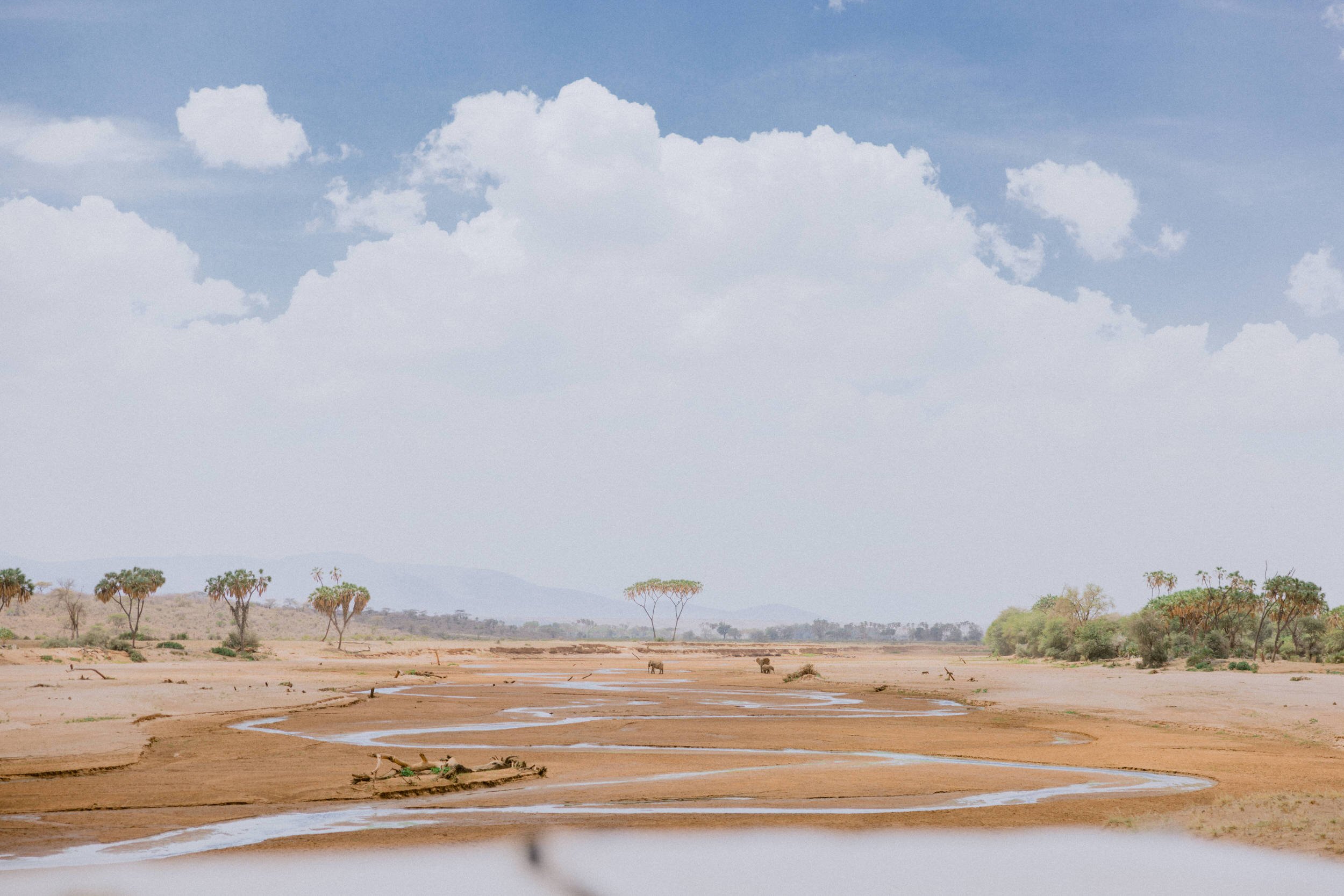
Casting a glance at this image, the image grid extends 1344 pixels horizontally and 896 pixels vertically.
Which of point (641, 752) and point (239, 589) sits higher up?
point (239, 589)

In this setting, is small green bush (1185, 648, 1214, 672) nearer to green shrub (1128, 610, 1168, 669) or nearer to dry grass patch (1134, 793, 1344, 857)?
green shrub (1128, 610, 1168, 669)

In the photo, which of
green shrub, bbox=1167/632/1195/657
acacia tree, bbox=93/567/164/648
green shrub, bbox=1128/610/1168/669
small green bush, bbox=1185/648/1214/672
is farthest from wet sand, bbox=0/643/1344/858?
acacia tree, bbox=93/567/164/648

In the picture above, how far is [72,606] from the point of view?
3278 inches

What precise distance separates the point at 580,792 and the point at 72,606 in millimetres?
80291

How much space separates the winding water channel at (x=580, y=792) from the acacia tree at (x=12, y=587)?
164 ft

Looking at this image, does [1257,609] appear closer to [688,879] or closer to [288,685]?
[288,685]

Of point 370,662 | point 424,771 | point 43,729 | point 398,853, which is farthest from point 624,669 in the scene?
point 398,853

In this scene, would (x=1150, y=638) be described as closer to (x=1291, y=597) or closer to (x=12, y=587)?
(x=1291, y=597)

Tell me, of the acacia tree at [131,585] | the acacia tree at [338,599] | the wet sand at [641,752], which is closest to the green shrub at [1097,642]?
the wet sand at [641,752]

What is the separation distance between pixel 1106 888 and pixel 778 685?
4538cm

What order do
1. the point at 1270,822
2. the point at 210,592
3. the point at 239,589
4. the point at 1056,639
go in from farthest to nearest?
the point at 210,592
the point at 1056,639
the point at 239,589
the point at 1270,822

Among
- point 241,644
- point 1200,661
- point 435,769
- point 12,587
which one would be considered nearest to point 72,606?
point 12,587

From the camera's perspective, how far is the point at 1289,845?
1433 centimetres

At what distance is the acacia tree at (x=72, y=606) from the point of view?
79575mm
